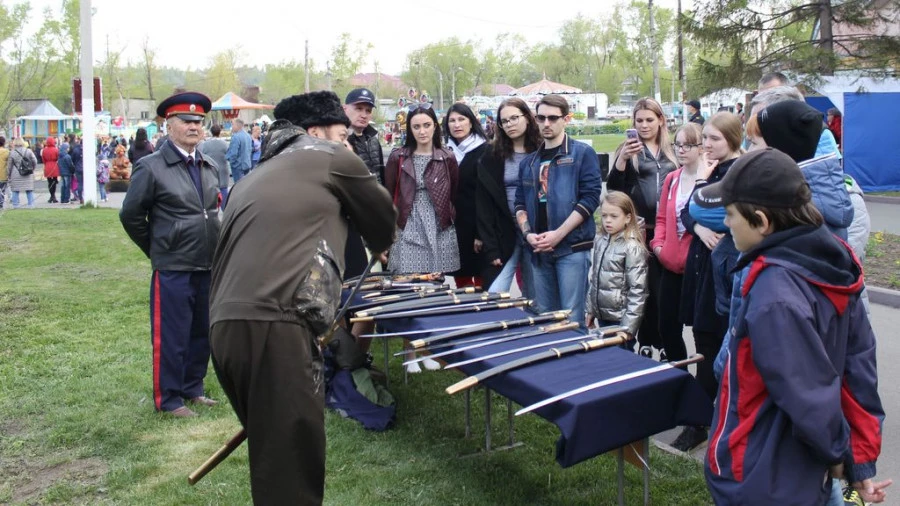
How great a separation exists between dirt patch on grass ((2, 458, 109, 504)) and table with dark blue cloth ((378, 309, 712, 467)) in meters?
A: 2.20

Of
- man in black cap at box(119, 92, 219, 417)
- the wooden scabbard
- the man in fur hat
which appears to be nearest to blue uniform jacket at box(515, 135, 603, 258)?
man in black cap at box(119, 92, 219, 417)

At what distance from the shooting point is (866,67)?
1614 cm

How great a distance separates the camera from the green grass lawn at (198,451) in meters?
4.10

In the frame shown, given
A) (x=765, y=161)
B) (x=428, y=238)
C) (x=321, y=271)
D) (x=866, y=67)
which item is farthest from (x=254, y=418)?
(x=866, y=67)

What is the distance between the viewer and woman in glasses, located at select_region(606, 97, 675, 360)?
5.47 m

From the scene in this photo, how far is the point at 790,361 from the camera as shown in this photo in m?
2.40

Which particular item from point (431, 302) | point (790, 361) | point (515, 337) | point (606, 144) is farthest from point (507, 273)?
point (606, 144)

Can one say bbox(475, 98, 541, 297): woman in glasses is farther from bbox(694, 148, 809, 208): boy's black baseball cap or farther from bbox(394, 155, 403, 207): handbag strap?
bbox(694, 148, 809, 208): boy's black baseball cap

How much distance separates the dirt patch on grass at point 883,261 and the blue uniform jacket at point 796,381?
666 cm

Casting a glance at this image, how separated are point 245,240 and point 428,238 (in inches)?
122

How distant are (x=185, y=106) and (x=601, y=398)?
3387 millimetres

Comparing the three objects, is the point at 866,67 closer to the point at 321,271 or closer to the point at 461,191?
the point at 461,191

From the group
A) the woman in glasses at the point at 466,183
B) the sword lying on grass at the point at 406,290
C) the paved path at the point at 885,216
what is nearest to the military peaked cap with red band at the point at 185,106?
the sword lying on grass at the point at 406,290

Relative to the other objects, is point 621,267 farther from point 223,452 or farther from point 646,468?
point 223,452
